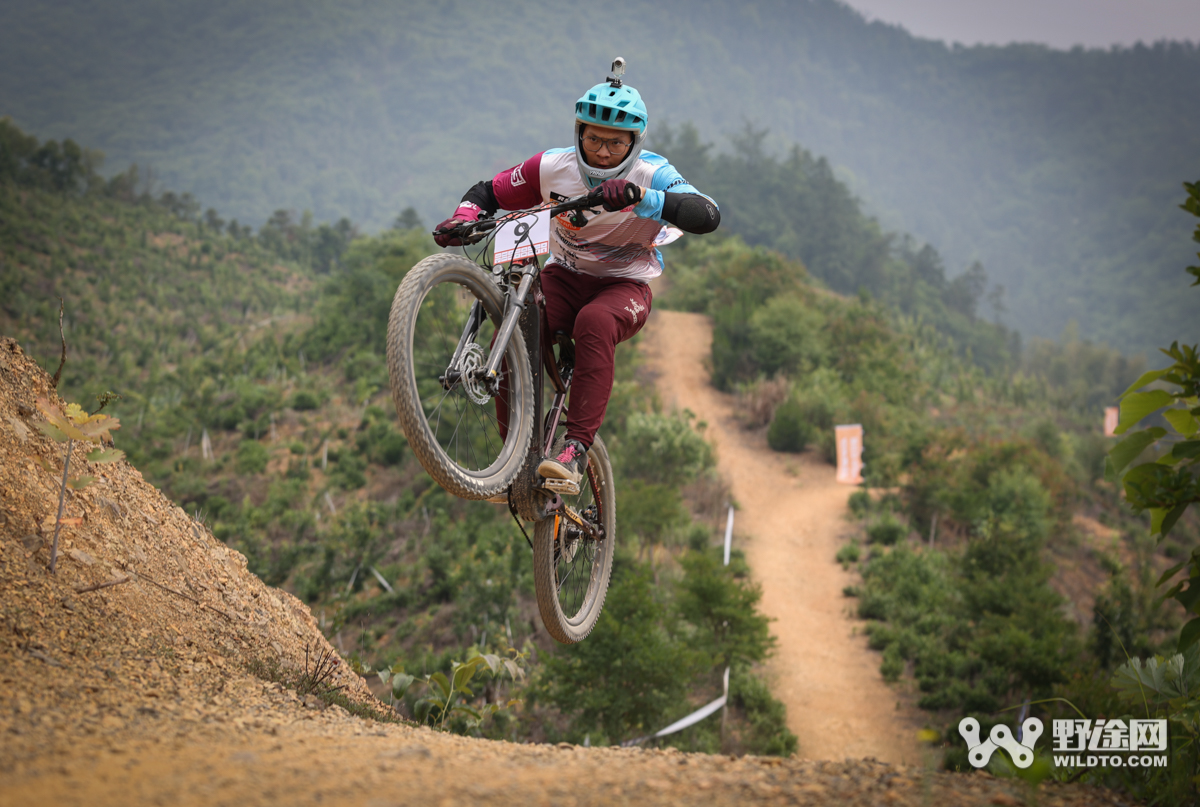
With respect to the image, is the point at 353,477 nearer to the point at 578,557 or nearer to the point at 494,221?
the point at 578,557

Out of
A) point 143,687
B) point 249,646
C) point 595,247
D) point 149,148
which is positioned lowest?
point 249,646

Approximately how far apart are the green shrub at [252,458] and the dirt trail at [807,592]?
14.4m

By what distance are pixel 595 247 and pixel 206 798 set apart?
356 cm

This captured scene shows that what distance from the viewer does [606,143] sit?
4.40m

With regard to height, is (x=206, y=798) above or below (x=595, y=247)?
below

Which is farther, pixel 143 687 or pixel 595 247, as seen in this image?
pixel 595 247

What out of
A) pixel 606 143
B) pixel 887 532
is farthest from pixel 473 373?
pixel 887 532

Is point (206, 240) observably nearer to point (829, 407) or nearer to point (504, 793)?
point (829, 407)

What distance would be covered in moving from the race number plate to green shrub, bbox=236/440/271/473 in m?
23.5

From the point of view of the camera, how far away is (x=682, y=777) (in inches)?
102

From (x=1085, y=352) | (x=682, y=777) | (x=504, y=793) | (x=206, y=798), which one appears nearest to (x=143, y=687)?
(x=206, y=798)

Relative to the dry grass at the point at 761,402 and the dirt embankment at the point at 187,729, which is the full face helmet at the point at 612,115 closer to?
the dirt embankment at the point at 187,729

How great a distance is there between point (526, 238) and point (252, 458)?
23.9 m

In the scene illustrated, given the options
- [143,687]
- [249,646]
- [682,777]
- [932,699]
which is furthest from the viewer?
[932,699]
